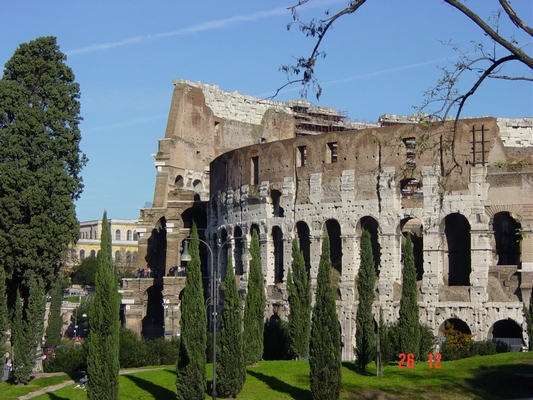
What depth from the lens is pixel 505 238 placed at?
132ft

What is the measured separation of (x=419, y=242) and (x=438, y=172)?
5786mm

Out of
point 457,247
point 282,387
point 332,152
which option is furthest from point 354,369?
point 332,152

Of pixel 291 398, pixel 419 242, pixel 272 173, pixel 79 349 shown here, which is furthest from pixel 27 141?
pixel 419 242

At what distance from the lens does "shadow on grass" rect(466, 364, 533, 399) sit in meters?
27.3

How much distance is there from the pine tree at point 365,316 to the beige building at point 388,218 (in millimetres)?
2207

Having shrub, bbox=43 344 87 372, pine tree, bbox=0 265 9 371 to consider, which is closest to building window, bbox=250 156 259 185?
shrub, bbox=43 344 87 372

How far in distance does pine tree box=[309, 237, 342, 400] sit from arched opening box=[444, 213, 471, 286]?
14.0 metres

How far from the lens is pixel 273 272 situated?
141 feet

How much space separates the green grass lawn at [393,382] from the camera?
27.0 metres

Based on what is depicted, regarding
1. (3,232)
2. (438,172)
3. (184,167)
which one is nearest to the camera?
(3,232)

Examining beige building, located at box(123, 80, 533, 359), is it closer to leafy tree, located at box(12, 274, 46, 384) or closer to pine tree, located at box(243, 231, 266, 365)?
pine tree, located at box(243, 231, 266, 365)

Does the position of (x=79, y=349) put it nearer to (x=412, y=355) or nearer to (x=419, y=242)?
(x=412, y=355)

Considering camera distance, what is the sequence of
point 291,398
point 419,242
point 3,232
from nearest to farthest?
point 291,398, point 3,232, point 419,242

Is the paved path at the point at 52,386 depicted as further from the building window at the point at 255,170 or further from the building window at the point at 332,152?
the building window at the point at 255,170
